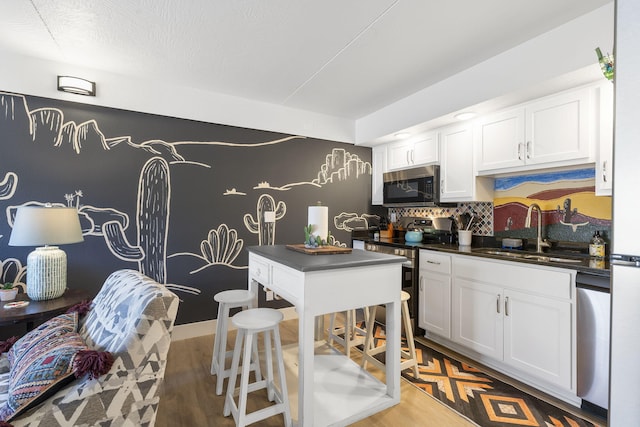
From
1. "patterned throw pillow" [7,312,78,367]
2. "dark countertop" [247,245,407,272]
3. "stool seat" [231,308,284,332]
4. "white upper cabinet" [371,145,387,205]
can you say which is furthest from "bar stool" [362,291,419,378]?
"white upper cabinet" [371,145,387,205]

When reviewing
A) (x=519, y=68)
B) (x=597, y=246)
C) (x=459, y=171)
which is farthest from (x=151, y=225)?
(x=597, y=246)

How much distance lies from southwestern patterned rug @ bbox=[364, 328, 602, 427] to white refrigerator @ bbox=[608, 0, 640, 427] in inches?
34.9

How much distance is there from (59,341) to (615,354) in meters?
2.22

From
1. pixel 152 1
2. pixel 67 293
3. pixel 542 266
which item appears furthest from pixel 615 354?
pixel 67 293

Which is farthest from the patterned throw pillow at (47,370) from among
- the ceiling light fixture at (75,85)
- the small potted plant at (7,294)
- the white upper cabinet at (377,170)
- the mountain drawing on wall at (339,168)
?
the white upper cabinet at (377,170)

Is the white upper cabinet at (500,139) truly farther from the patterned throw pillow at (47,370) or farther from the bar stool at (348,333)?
the patterned throw pillow at (47,370)

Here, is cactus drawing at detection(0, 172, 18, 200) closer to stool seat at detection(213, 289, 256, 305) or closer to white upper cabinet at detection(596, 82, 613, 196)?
stool seat at detection(213, 289, 256, 305)

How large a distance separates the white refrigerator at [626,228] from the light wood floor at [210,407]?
3.20 ft

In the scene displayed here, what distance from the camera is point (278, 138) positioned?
3506 mm

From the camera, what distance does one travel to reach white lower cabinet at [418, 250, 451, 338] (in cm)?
264

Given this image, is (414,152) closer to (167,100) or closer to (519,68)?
(519,68)

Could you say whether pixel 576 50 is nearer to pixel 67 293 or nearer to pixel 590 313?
pixel 590 313

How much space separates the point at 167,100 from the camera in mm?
2926

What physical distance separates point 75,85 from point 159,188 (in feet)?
3.47
